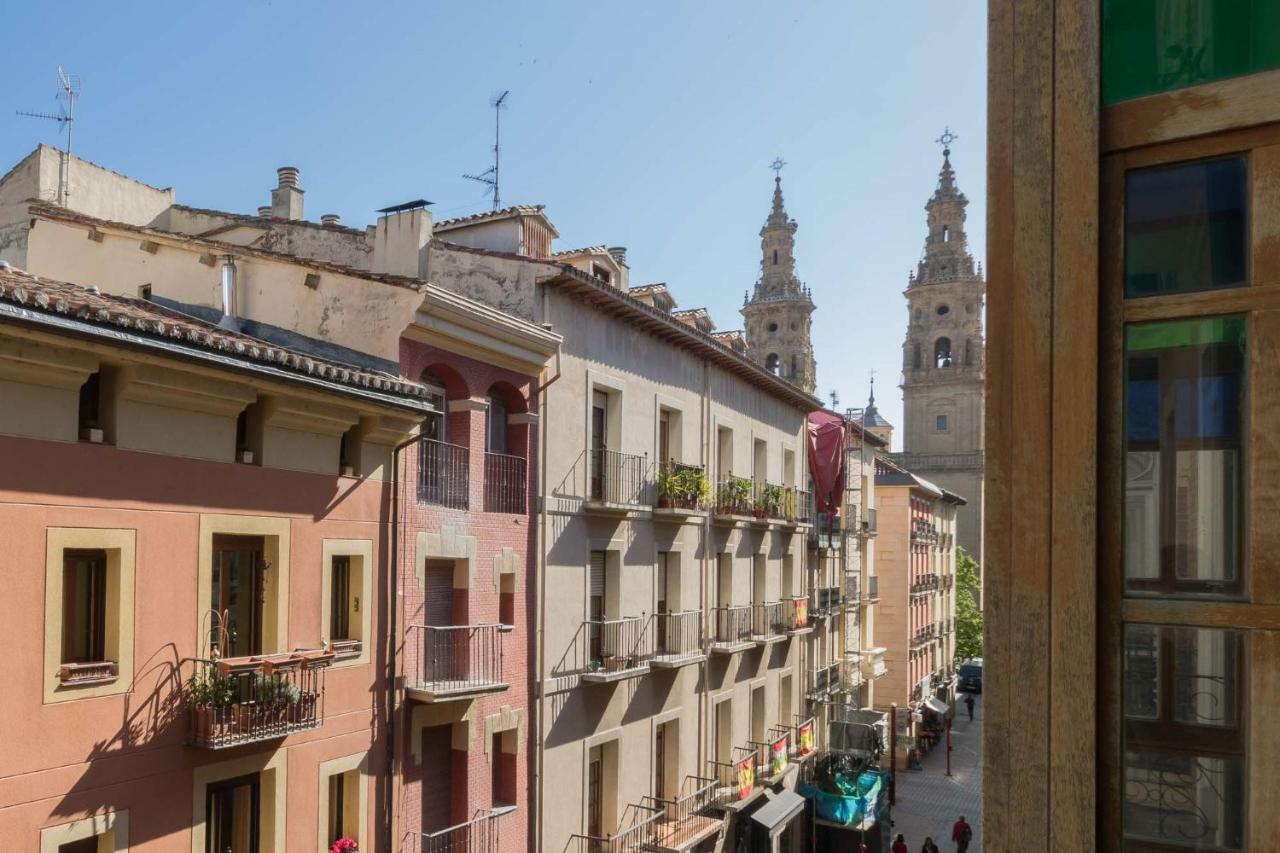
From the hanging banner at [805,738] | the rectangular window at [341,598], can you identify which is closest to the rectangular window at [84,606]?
the rectangular window at [341,598]

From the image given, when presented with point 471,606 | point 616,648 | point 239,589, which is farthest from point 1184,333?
point 616,648

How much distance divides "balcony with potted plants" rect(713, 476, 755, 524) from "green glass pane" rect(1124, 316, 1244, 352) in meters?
17.2

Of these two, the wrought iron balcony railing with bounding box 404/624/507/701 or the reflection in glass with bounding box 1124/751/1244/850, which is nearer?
the reflection in glass with bounding box 1124/751/1244/850

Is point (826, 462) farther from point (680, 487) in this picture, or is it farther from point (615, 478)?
point (615, 478)

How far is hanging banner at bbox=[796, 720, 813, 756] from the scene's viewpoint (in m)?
28.0

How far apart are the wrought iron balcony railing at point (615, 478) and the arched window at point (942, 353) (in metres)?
69.2

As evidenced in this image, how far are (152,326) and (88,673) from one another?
3511mm

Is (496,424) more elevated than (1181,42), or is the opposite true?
(1181,42)

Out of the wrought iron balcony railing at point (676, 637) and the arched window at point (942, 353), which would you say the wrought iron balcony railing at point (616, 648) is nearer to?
the wrought iron balcony railing at point (676, 637)

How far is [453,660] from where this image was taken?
14453 millimetres

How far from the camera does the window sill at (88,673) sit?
9.59 metres

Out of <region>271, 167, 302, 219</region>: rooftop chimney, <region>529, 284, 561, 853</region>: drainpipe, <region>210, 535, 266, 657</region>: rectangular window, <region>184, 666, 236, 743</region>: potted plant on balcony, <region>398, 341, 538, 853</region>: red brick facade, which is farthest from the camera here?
<region>271, 167, 302, 219</region>: rooftop chimney

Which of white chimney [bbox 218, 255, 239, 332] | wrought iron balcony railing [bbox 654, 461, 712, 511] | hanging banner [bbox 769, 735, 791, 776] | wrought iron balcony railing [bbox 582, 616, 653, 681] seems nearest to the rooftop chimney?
white chimney [bbox 218, 255, 239, 332]

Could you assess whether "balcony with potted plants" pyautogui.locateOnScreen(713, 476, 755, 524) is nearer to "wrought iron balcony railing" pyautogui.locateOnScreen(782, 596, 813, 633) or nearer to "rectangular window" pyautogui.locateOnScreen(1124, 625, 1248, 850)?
"wrought iron balcony railing" pyautogui.locateOnScreen(782, 596, 813, 633)
